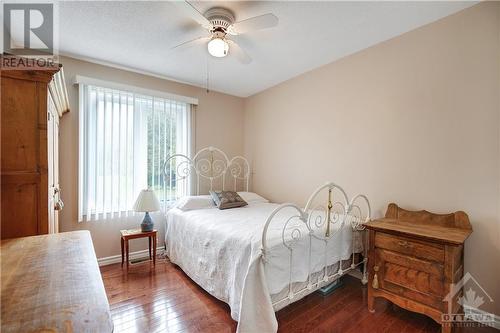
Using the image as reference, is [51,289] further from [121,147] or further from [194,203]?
[121,147]

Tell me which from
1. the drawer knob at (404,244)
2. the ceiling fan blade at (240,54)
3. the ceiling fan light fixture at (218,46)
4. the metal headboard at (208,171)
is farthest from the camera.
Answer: the metal headboard at (208,171)

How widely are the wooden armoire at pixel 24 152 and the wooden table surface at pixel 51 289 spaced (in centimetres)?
16

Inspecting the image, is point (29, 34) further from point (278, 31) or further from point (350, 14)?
point (350, 14)

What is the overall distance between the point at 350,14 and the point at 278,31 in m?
Answer: 0.63

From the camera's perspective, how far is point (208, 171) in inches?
152

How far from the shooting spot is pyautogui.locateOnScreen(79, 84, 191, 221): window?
2.84m

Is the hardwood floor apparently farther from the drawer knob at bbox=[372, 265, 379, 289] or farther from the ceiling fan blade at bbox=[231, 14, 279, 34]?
the ceiling fan blade at bbox=[231, 14, 279, 34]

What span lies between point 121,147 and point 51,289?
2.45 m

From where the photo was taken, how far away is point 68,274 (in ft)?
3.29

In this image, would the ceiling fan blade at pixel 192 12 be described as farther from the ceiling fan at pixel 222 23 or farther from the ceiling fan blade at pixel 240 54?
the ceiling fan blade at pixel 240 54

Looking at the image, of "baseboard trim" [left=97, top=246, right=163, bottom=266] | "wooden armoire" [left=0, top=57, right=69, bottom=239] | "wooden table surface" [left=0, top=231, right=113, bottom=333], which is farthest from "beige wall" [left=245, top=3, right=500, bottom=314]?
"wooden armoire" [left=0, top=57, right=69, bottom=239]

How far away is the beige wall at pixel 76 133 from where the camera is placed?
2.74m

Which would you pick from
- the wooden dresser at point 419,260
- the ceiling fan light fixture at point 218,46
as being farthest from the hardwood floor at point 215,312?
the ceiling fan light fixture at point 218,46

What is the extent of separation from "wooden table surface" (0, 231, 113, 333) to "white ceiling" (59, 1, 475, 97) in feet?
6.07
